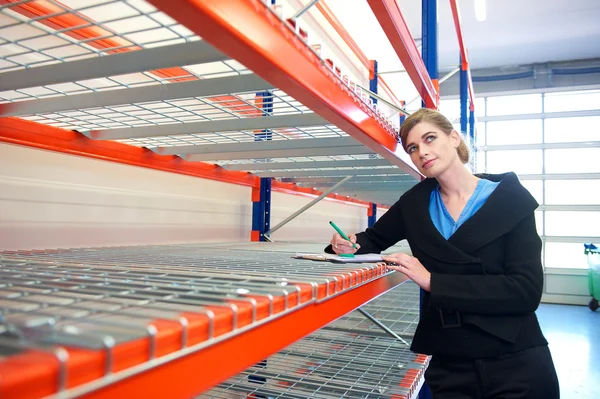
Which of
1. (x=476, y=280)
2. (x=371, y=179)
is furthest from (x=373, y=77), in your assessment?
(x=476, y=280)

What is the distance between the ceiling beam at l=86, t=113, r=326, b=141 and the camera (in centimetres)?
135

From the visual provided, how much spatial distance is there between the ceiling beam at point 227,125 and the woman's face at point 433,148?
317 millimetres

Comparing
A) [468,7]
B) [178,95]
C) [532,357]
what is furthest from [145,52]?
[468,7]

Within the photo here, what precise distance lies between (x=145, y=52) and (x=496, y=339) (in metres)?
1.15

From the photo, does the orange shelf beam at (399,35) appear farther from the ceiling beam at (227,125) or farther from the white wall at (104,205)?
the white wall at (104,205)

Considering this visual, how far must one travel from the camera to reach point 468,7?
5.71 metres

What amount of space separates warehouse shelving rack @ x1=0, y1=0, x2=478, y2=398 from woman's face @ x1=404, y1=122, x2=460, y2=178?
0.35 ft

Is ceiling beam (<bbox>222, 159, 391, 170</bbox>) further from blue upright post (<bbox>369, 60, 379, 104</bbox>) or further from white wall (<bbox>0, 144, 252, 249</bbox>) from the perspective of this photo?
blue upright post (<bbox>369, 60, 379, 104</bbox>)

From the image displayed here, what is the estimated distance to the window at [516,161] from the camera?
7.84m

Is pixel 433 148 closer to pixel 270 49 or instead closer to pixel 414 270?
pixel 414 270

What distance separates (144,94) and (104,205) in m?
0.92

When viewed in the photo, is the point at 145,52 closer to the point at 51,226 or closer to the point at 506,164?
the point at 51,226

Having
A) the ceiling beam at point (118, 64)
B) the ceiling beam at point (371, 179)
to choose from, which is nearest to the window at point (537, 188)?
the ceiling beam at point (371, 179)

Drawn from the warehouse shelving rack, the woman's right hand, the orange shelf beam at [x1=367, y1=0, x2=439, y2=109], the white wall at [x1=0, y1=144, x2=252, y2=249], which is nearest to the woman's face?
the warehouse shelving rack
